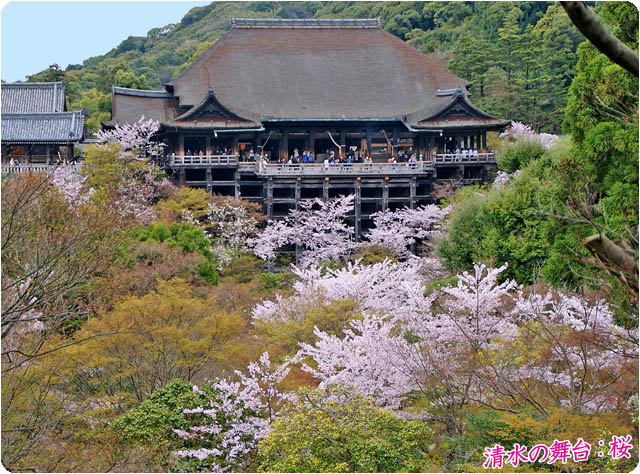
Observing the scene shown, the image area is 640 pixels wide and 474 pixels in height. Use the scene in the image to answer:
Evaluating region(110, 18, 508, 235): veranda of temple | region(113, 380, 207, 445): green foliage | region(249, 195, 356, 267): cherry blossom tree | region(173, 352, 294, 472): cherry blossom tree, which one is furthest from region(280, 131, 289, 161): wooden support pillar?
region(113, 380, 207, 445): green foliage

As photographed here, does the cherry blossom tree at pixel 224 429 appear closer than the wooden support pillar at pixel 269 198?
Yes

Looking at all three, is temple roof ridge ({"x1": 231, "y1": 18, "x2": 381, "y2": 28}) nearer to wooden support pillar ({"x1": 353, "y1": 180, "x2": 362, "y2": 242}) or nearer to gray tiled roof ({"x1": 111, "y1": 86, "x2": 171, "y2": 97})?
gray tiled roof ({"x1": 111, "y1": 86, "x2": 171, "y2": 97})

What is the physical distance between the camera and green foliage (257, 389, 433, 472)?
10766mm

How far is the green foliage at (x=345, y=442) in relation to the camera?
10.8 meters

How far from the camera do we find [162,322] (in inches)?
588

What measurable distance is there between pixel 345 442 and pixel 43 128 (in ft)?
86.8

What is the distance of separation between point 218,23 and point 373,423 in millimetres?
83097

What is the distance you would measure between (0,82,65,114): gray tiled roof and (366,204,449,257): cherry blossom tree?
1712 centimetres

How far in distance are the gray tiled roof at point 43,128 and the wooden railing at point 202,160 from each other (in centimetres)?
488

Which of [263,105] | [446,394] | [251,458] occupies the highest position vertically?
[263,105]

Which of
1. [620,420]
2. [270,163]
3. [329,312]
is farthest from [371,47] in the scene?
[620,420]

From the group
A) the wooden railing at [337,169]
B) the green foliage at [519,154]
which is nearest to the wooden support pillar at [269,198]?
the wooden railing at [337,169]

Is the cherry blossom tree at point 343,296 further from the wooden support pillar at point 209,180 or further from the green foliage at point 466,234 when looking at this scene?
the wooden support pillar at point 209,180

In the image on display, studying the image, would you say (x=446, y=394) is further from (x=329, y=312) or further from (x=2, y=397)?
(x=2, y=397)
